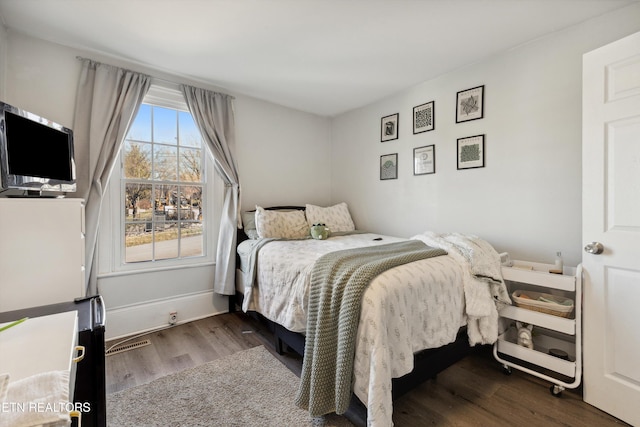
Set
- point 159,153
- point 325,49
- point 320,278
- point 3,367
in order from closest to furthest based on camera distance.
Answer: point 3,367, point 320,278, point 325,49, point 159,153

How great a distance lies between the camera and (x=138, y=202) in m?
2.62

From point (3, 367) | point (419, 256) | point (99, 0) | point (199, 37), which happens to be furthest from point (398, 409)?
point (99, 0)

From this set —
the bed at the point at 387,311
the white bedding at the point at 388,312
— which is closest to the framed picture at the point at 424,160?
the bed at the point at 387,311

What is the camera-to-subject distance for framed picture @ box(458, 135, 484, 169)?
2480 millimetres

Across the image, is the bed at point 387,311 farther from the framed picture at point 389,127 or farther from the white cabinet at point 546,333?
the framed picture at point 389,127

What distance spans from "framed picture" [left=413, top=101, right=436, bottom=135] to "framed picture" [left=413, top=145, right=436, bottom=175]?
198mm

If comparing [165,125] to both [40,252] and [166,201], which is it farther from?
[40,252]

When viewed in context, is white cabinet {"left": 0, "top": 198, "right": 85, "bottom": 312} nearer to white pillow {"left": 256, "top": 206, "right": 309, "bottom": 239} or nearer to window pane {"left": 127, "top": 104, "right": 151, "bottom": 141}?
window pane {"left": 127, "top": 104, "right": 151, "bottom": 141}

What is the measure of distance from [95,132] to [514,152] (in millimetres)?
3434

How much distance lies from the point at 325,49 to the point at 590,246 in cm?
227

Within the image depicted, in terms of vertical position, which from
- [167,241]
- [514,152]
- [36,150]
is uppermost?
[514,152]

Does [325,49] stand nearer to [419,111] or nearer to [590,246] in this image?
[419,111]

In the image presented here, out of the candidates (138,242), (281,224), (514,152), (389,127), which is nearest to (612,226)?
(514,152)

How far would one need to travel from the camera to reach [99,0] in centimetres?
172
